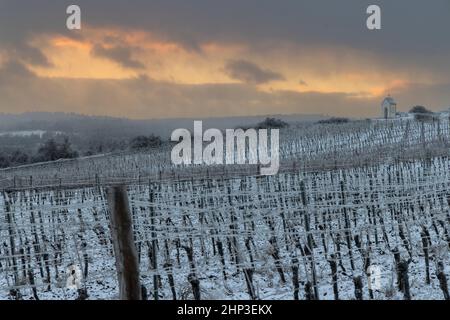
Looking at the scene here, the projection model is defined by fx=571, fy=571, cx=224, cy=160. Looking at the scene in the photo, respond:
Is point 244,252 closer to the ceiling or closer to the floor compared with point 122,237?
closer to the floor

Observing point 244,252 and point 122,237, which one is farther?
point 244,252

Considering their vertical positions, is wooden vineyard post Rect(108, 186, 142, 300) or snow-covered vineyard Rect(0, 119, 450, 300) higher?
wooden vineyard post Rect(108, 186, 142, 300)

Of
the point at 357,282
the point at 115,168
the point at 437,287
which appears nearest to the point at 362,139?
the point at 115,168

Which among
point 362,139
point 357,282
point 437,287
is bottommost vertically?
point 437,287

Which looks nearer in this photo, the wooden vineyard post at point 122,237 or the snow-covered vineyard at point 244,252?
the wooden vineyard post at point 122,237

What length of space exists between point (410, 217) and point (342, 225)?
4.97ft

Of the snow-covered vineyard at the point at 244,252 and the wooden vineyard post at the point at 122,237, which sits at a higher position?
the wooden vineyard post at the point at 122,237

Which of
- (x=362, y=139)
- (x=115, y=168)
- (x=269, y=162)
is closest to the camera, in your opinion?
(x=269, y=162)

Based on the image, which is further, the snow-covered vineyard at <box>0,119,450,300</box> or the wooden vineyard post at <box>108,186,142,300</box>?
the snow-covered vineyard at <box>0,119,450,300</box>
